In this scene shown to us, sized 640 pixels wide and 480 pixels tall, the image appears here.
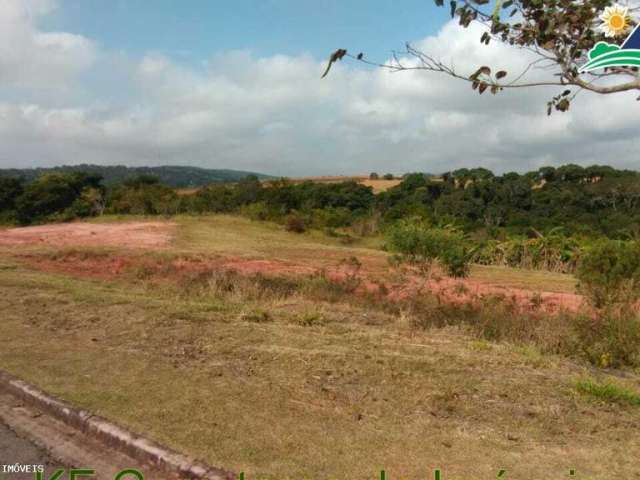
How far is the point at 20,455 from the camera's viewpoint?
12.6 ft

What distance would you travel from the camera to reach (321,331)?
7184 mm

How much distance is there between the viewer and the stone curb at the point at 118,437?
135 inches

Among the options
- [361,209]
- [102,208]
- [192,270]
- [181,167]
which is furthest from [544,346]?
[181,167]

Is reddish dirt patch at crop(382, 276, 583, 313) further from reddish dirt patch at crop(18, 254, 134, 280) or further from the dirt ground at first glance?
reddish dirt patch at crop(18, 254, 134, 280)

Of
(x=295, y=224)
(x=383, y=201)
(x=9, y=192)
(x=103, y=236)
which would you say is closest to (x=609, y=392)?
(x=103, y=236)

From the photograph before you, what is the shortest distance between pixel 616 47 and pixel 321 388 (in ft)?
11.5

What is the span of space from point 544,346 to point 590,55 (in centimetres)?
479

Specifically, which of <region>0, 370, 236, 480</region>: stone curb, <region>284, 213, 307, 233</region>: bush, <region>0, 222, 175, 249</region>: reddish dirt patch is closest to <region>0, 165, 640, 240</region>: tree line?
<region>284, 213, 307, 233</region>: bush

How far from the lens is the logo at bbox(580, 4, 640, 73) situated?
2.42m

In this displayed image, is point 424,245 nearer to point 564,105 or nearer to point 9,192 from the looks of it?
point 564,105

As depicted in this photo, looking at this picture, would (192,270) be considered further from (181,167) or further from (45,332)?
(181,167)

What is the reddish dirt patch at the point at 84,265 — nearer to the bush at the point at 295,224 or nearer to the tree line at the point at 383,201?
the bush at the point at 295,224

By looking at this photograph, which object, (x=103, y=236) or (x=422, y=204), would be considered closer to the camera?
(x=103, y=236)

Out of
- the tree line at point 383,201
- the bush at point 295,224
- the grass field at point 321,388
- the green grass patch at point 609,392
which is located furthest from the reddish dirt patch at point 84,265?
the tree line at point 383,201
